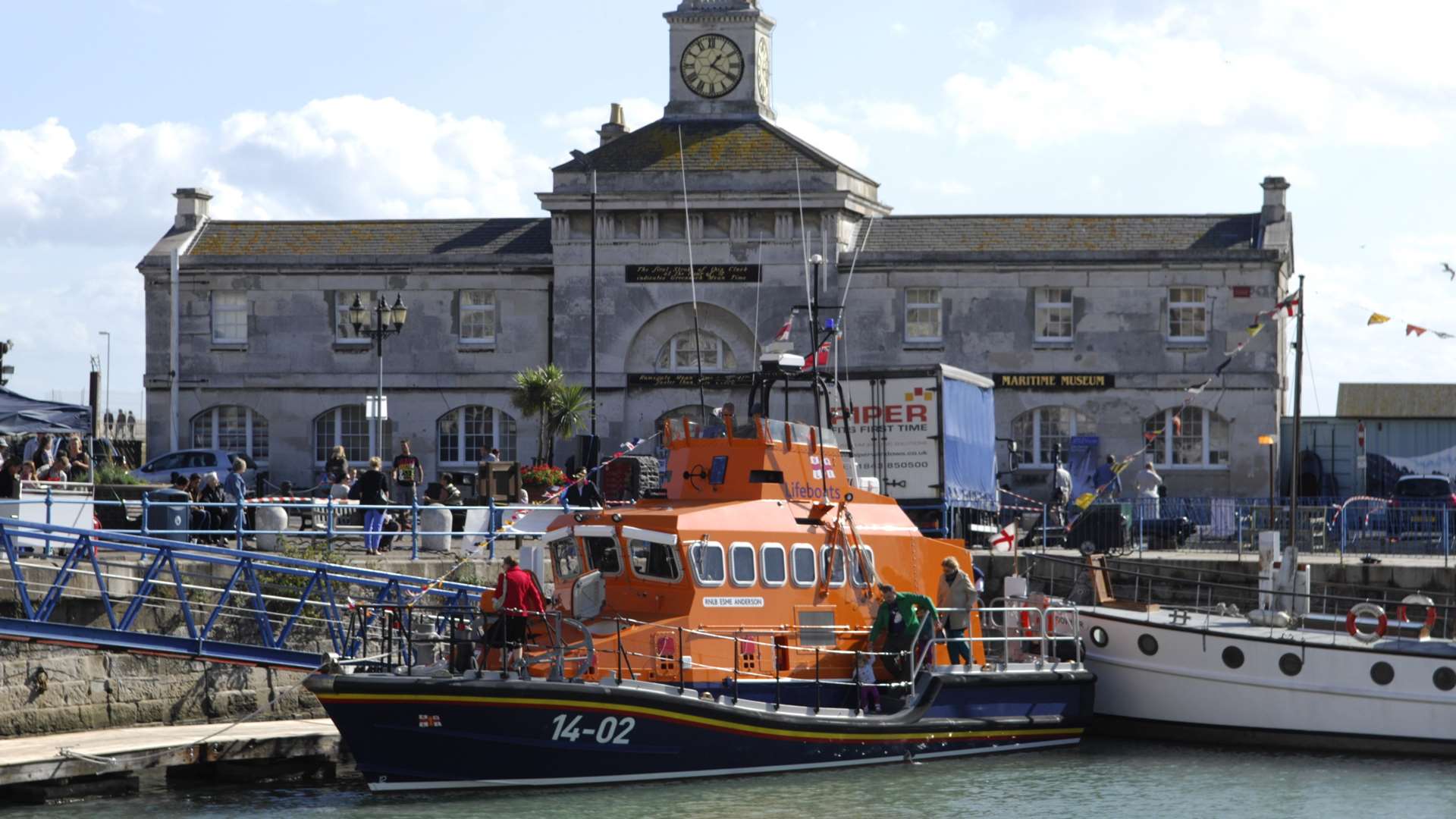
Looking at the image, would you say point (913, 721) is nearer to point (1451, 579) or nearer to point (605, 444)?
point (1451, 579)

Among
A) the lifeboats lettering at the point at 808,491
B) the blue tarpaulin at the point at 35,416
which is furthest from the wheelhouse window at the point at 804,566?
the blue tarpaulin at the point at 35,416

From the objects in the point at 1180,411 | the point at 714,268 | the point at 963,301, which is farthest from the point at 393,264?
the point at 1180,411

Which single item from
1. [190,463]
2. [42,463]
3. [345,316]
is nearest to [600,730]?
[42,463]

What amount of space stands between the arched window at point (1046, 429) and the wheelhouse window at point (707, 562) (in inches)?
976

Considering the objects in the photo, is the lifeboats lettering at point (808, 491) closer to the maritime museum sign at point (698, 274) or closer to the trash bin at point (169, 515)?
the trash bin at point (169, 515)

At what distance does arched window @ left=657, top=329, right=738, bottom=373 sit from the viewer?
4453 cm

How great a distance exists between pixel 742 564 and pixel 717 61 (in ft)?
94.3

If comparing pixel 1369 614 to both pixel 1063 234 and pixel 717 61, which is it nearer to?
pixel 1063 234

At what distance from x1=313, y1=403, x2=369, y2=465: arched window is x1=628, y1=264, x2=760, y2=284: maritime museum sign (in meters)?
7.71

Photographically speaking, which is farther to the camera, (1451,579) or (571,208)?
(571,208)

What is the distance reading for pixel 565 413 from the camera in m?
41.8

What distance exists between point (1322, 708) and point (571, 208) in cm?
2617

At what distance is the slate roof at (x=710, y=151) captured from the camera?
44.0 metres

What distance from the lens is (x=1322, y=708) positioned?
72.0 feet
